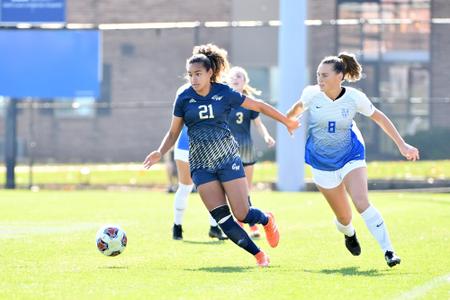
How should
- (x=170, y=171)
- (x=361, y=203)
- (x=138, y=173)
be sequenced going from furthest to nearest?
(x=138, y=173) → (x=170, y=171) → (x=361, y=203)

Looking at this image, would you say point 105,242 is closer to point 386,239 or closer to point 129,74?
point 386,239

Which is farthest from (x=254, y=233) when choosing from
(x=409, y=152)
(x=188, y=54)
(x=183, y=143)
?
(x=188, y=54)

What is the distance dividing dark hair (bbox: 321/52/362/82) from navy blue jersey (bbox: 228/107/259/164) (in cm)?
305

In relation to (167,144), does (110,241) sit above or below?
below

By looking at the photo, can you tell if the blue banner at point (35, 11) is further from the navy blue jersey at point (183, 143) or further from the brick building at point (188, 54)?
the navy blue jersey at point (183, 143)

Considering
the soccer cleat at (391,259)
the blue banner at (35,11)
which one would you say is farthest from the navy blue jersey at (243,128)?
the blue banner at (35,11)

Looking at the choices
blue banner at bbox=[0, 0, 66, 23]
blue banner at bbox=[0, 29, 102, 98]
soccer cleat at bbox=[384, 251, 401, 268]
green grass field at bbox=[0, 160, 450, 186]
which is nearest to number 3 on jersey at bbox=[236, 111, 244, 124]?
soccer cleat at bbox=[384, 251, 401, 268]

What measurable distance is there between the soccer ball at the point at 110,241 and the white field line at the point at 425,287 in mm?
3096

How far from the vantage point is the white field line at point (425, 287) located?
8125 mm

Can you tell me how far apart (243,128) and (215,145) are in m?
3.63

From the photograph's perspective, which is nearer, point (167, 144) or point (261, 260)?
point (261, 260)

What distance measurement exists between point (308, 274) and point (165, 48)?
22254 mm

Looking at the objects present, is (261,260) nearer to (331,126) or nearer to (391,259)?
(391,259)

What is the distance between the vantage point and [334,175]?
10500 millimetres
